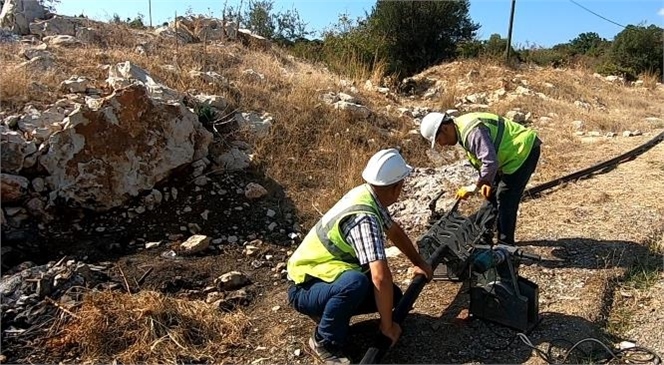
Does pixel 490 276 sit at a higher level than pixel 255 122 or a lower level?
lower

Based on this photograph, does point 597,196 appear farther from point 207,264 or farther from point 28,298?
point 28,298

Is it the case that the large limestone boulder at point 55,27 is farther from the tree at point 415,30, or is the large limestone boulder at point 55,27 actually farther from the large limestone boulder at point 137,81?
the tree at point 415,30

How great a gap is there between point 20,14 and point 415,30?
11.9m

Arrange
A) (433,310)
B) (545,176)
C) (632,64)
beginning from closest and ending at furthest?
(433,310), (545,176), (632,64)

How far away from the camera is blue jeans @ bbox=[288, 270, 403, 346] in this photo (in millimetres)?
2785

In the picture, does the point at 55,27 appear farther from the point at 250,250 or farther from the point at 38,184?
the point at 250,250

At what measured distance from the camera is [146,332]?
3.19 m

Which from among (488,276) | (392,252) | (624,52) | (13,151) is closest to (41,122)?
(13,151)

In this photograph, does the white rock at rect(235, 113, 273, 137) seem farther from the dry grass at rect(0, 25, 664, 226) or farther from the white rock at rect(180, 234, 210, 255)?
the white rock at rect(180, 234, 210, 255)

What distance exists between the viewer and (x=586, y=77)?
14.1 meters

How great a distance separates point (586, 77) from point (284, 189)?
1109cm

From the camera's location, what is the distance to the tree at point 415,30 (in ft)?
58.7

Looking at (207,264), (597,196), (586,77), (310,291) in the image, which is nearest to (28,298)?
(207,264)

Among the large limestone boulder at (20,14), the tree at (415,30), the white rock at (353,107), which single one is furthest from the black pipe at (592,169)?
the tree at (415,30)
